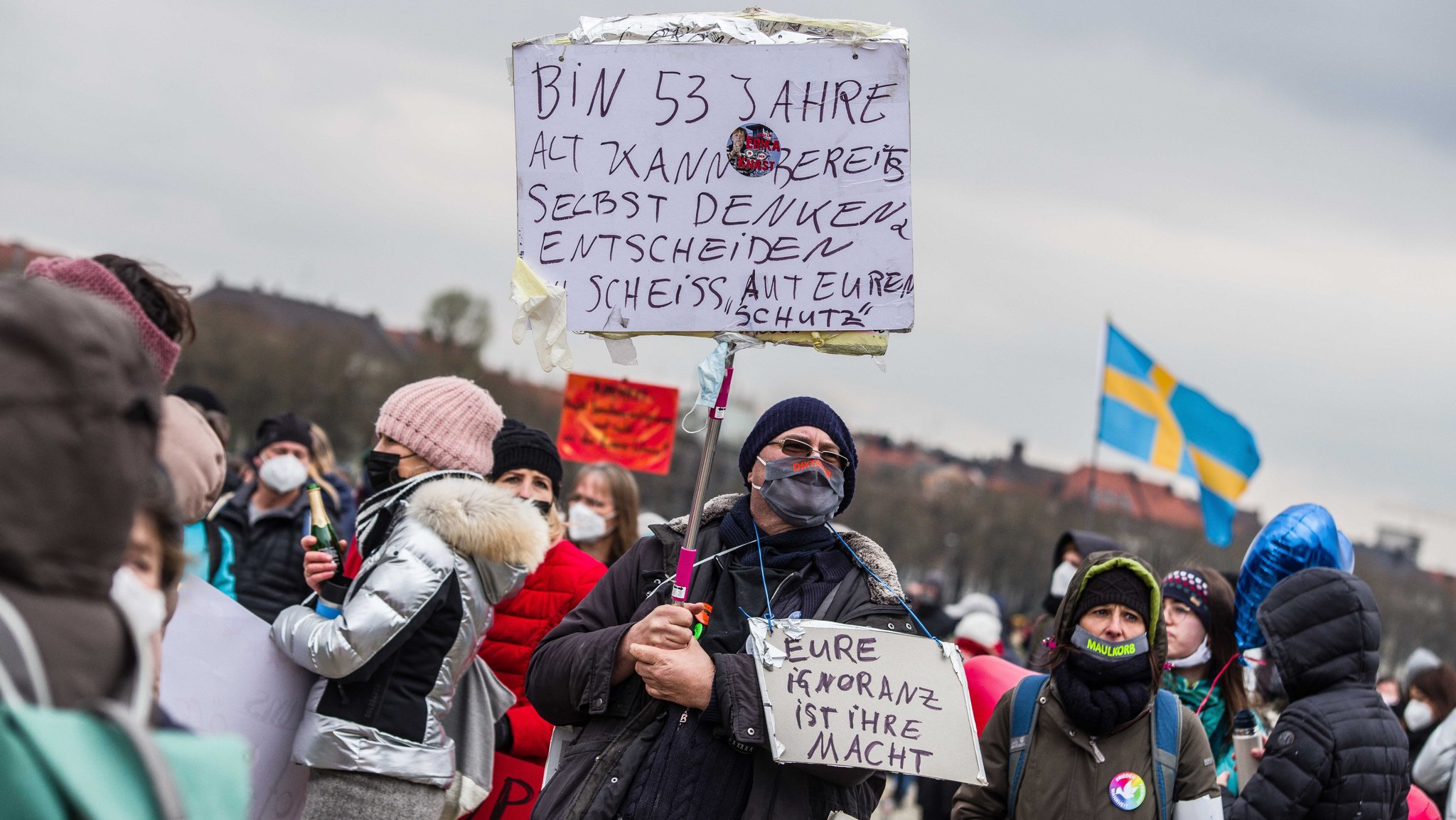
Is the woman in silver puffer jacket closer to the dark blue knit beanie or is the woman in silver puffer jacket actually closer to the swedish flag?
the dark blue knit beanie

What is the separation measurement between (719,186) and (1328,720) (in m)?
2.48

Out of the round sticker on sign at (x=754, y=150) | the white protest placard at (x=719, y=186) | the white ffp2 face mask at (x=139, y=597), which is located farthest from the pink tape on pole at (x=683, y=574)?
the white ffp2 face mask at (x=139, y=597)

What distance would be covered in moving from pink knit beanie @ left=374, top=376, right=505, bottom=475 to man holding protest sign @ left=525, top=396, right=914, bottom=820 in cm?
77

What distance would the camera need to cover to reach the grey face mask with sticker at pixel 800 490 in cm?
356

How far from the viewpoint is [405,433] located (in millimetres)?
4102

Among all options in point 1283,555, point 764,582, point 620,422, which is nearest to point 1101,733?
point 764,582

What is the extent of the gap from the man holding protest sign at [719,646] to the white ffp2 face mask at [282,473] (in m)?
3.41

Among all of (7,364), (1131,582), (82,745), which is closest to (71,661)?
(82,745)

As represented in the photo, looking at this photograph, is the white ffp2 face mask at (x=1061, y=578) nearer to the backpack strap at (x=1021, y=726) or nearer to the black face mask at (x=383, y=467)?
the backpack strap at (x=1021, y=726)

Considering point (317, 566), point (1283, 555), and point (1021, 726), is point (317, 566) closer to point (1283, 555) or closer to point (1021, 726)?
point (1021, 726)

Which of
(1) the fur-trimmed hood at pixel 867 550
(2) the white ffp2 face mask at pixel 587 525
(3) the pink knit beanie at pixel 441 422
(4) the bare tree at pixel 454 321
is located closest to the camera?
(1) the fur-trimmed hood at pixel 867 550

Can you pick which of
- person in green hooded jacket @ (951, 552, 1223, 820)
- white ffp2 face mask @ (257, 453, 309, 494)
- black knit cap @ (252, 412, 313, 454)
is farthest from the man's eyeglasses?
black knit cap @ (252, 412, 313, 454)

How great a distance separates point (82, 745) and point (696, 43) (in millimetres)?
2540

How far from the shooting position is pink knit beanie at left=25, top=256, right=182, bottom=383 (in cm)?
226
